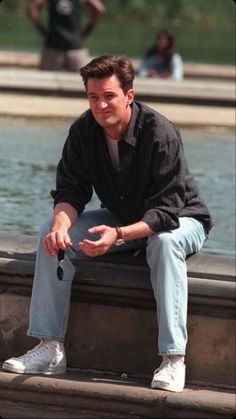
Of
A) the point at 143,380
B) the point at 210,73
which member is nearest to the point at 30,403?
the point at 143,380

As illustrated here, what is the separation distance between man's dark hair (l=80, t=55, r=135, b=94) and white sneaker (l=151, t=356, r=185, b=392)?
1096mm

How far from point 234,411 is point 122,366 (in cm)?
59

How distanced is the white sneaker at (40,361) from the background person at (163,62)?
39.3ft

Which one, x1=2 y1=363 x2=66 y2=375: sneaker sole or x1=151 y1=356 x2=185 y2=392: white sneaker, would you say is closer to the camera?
x1=151 y1=356 x2=185 y2=392: white sneaker

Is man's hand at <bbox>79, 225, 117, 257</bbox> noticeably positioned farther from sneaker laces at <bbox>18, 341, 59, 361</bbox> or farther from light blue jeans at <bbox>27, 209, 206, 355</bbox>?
sneaker laces at <bbox>18, 341, 59, 361</bbox>

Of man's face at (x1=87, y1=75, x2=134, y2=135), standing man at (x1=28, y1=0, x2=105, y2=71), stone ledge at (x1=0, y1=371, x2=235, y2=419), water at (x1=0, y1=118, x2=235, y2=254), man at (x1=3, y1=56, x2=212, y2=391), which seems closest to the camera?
stone ledge at (x1=0, y1=371, x2=235, y2=419)

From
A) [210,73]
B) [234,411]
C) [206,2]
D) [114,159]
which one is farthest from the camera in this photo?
[206,2]

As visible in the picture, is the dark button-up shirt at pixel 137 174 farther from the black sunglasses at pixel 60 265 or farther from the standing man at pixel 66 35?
the standing man at pixel 66 35

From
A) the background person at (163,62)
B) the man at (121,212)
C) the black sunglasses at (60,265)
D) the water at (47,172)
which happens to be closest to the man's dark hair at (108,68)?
the man at (121,212)

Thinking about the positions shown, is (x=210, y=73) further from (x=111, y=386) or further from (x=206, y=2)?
(x=206, y=2)

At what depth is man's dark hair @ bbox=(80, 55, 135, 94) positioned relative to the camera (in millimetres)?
5457

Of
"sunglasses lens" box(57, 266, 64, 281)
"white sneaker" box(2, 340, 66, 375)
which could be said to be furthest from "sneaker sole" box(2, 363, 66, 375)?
"sunglasses lens" box(57, 266, 64, 281)

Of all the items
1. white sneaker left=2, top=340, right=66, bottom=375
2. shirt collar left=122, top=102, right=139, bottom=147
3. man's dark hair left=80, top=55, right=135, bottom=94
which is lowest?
white sneaker left=2, top=340, right=66, bottom=375

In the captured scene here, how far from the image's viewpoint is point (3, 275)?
5.74 m
